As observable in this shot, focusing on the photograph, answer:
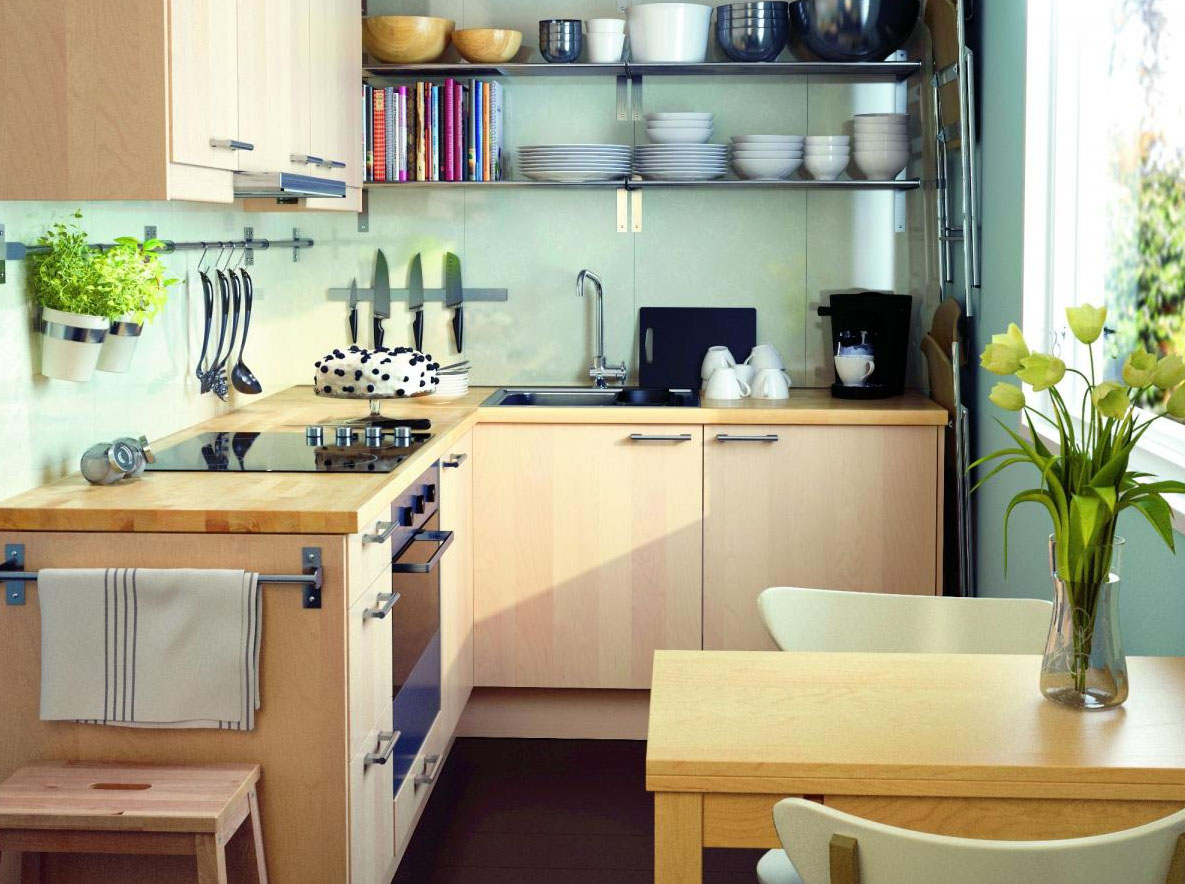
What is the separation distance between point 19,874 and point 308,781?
1.64 ft

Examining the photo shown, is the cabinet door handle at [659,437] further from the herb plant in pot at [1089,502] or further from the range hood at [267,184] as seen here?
the herb plant in pot at [1089,502]

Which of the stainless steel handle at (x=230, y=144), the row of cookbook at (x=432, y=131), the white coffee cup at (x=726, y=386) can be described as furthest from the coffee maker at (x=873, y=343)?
the stainless steel handle at (x=230, y=144)

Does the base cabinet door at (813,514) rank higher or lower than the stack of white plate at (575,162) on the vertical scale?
lower

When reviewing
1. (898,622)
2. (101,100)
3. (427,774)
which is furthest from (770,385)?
(101,100)

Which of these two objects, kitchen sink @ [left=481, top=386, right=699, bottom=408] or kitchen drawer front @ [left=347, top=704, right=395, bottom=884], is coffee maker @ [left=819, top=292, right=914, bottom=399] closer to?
kitchen sink @ [left=481, top=386, right=699, bottom=408]

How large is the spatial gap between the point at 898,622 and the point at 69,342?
1.53 meters

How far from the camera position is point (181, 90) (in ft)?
7.88

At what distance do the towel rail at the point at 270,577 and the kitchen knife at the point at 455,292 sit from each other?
2062mm

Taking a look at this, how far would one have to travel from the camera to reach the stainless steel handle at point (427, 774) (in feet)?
10.2

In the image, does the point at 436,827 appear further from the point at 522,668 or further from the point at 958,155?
the point at 958,155

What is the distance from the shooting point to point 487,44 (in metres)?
4.12

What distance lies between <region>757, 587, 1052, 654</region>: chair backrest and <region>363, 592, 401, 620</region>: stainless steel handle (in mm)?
695

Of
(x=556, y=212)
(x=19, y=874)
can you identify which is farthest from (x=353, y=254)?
(x=19, y=874)

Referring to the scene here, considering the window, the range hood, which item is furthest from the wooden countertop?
the window
